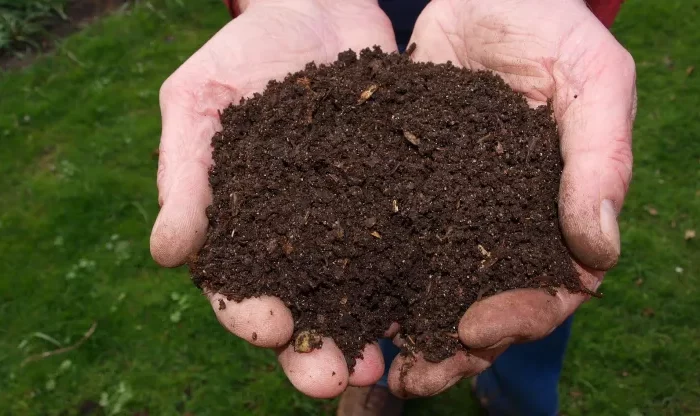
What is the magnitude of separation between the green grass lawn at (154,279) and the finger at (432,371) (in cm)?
149

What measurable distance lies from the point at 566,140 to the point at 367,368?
1036 mm

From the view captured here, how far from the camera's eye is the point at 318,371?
1852 mm

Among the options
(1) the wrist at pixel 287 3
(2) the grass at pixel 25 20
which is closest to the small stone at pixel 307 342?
(1) the wrist at pixel 287 3

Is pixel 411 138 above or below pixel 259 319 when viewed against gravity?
above

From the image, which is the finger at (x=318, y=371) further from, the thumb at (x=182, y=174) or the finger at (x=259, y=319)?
the thumb at (x=182, y=174)

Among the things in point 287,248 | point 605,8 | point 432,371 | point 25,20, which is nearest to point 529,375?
point 432,371

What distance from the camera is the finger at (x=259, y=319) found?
184cm

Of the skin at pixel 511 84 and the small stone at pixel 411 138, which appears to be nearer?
the skin at pixel 511 84

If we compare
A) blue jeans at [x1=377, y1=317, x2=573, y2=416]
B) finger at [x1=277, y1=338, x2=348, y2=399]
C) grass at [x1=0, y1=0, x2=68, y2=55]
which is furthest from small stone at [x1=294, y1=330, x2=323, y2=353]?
grass at [x1=0, y1=0, x2=68, y2=55]

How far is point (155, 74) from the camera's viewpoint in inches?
198

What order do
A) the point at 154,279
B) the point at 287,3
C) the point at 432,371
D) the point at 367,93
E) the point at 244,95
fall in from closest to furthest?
the point at 432,371 → the point at 367,93 → the point at 244,95 → the point at 287,3 → the point at 154,279

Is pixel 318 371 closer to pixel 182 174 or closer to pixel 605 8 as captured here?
pixel 182 174

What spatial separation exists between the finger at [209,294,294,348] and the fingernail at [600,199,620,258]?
1029 millimetres

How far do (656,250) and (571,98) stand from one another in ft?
6.57
